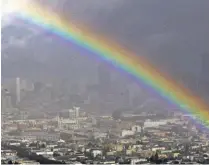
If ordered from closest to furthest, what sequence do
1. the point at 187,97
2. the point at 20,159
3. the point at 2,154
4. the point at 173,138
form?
the point at 20,159 → the point at 2,154 → the point at 173,138 → the point at 187,97

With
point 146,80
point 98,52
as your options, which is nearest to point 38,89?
point 98,52

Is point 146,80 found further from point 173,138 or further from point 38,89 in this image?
point 38,89

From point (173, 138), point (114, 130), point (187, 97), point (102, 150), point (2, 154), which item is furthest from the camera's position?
point (187, 97)

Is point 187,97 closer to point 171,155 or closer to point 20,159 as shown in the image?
point 171,155

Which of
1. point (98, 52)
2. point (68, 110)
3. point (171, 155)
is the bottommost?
point (171, 155)

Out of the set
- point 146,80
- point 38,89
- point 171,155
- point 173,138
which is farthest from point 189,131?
point 38,89

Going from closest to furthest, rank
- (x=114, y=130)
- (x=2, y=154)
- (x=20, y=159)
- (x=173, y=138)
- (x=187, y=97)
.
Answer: (x=20, y=159) → (x=2, y=154) → (x=173, y=138) → (x=114, y=130) → (x=187, y=97)

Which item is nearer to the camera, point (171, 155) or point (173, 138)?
point (171, 155)

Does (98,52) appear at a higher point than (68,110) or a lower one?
higher

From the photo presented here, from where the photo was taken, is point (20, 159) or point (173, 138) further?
point (173, 138)
